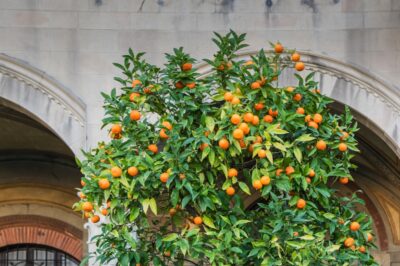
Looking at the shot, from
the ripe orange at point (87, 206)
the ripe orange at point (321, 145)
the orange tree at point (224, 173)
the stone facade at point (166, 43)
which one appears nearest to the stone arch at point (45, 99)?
the stone facade at point (166, 43)

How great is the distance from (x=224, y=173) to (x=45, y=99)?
3094 millimetres

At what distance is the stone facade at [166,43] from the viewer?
422 inches

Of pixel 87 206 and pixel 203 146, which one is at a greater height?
pixel 203 146

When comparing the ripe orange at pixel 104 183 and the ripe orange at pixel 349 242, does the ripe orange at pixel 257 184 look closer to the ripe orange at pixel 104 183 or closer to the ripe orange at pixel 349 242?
the ripe orange at pixel 349 242

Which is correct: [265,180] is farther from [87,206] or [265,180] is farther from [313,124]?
[87,206]

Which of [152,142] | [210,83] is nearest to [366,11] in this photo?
[210,83]

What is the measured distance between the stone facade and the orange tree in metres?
2.16

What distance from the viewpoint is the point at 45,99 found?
35.2 ft

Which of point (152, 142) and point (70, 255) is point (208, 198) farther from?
point (70, 255)

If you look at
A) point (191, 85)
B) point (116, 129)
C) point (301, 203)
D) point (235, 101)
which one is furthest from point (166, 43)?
point (301, 203)

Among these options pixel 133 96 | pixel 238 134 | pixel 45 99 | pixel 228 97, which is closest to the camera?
pixel 238 134

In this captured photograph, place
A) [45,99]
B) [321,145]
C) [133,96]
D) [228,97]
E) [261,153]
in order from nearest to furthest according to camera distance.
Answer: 1. [261,153]
2. [228,97]
3. [321,145]
4. [133,96]
5. [45,99]

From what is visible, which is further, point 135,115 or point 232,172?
point 135,115

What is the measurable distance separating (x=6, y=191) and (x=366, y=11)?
18.0ft
